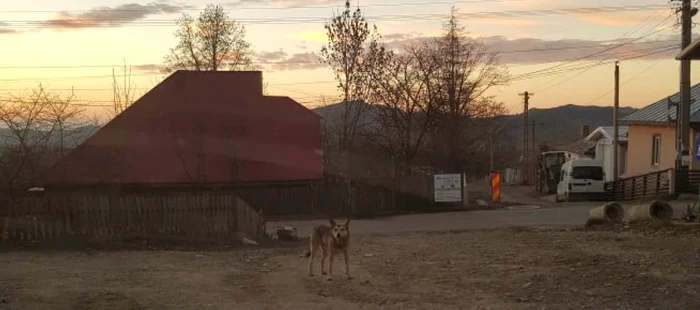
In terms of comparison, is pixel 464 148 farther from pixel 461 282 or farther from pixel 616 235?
pixel 461 282

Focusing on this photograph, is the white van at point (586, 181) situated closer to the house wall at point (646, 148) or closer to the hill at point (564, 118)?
the house wall at point (646, 148)

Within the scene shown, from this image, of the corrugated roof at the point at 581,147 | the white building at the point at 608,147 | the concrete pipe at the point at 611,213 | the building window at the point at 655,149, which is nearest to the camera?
the concrete pipe at the point at 611,213

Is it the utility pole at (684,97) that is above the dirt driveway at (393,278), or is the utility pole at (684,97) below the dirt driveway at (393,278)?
above

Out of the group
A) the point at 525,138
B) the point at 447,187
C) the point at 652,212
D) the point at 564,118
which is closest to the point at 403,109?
the point at 447,187

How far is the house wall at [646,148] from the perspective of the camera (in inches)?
1455

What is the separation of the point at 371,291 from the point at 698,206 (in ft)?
39.3

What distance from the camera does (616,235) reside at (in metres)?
17.3

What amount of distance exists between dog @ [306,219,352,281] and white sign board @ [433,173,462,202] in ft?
76.6

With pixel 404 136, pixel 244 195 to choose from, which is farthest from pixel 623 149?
pixel 244 195

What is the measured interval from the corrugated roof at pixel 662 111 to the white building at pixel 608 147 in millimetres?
7429

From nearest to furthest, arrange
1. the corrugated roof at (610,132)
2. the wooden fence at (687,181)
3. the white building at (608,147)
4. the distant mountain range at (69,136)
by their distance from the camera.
→ 1. the distant mountain range at (69,136)
2. the wooden fence at (687,181)
3. the corrugated roof at (610,132)
4. the white building at (608,147)

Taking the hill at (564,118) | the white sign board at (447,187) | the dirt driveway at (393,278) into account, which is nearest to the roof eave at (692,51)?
the dirt driveway at (393,278)

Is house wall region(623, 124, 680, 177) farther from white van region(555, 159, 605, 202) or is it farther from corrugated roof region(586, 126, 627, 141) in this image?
corrugated roof region(586, 126, 627, 141)

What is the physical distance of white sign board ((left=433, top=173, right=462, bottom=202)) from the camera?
35781 millimetres
